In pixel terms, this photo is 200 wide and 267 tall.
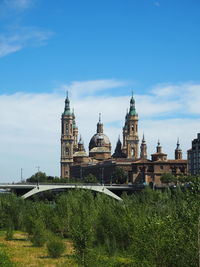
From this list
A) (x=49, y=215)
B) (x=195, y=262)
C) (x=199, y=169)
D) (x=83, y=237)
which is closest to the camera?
(x=195, y=262)

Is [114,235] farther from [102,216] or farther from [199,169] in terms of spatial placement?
[199,169]

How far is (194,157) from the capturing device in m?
114

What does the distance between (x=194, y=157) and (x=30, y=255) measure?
282 ft

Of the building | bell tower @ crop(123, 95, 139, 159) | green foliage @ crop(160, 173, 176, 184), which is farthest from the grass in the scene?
bell tower @ crop(123, 95, 139, 159)

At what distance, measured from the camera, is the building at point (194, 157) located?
11206cm

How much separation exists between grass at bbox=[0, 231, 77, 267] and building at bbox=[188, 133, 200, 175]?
7561 centimetres

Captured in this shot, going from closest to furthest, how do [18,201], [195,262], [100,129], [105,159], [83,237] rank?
[195,262]
[83,237]
[18,201]
[105,159]
[100,129]

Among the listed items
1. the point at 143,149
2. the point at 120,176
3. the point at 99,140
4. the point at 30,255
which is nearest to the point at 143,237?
the point at 30,255

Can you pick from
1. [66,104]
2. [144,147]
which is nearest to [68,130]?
[66,104]

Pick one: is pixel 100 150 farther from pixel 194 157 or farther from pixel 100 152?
pixel 194 157

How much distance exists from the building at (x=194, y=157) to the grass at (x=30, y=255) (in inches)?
2977

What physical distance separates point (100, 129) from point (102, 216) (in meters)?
138

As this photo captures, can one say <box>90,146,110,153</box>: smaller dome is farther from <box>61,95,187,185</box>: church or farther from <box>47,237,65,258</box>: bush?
<box>47,237,65,258</box>: bush

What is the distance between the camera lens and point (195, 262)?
17.6 m
